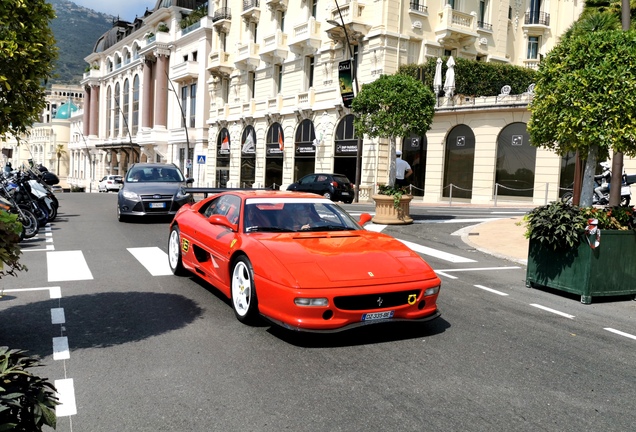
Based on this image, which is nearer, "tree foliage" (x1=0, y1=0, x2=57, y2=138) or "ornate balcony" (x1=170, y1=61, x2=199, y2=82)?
"tree foliage" (x1=0, y1=0, x2=57, y2=138)

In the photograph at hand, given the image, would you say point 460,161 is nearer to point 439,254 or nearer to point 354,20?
point 354,20

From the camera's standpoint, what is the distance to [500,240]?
44.2 feet

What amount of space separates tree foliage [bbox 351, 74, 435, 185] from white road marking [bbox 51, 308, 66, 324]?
11.5 m

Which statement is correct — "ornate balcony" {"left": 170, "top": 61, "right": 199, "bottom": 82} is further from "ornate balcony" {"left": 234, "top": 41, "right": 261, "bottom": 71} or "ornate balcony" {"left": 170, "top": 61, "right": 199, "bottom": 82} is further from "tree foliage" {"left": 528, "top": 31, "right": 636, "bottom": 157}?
"tree foliage" {"left": 528, "top": 31, "right": 636, "bottom": 157}

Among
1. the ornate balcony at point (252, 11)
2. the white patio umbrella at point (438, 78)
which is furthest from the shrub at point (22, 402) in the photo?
the ornate balcony at point (252, 11)

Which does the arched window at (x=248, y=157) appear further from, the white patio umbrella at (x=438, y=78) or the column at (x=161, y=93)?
the column at (x=161, y=93)

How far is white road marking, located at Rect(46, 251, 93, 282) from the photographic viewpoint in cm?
826

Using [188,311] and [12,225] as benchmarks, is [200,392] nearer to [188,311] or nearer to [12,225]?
[12,225]

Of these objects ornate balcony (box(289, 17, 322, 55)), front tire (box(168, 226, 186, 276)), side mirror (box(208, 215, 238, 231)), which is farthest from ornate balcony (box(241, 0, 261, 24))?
side mirror (box(208, 215, 238, 231))

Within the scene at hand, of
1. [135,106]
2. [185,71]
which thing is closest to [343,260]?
[185,71]

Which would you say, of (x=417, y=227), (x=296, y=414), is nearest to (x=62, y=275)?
(x=296, y=414)

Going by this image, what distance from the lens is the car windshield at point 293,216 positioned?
20.9 ft

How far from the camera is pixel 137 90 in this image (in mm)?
69375

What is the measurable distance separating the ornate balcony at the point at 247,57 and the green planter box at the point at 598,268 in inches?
1487
